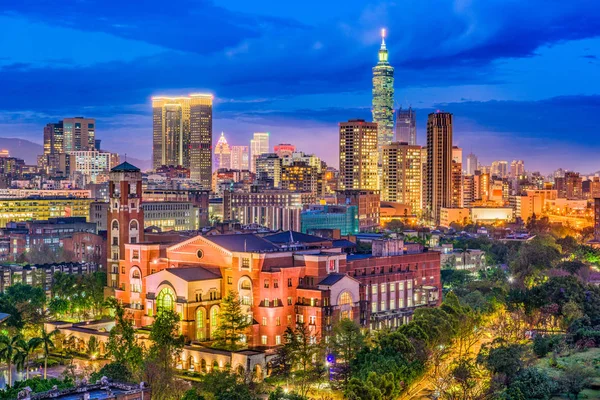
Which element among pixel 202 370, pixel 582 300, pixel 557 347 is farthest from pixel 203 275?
pixel 582 300

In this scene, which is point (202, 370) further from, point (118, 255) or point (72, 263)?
point (72, 263)

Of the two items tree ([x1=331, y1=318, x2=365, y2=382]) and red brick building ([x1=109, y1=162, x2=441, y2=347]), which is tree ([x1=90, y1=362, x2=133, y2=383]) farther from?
red brick building ([x1=109, y1=162, x2=441, y2=347])

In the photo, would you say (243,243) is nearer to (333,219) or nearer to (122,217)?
(122,217)

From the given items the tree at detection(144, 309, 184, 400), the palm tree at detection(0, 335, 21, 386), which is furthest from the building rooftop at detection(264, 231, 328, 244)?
the palm tree at detection(0, 335, 21, 386)

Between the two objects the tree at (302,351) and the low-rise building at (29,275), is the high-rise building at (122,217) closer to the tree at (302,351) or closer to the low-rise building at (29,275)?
the low-rise building at (29,275)

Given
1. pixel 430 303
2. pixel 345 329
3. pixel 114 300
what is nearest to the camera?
pixel 345 329

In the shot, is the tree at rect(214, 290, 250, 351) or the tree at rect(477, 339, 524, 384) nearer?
the tree at rect(477, 339, 524, 384)
